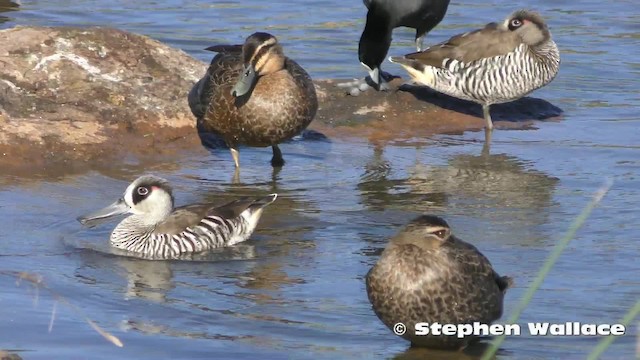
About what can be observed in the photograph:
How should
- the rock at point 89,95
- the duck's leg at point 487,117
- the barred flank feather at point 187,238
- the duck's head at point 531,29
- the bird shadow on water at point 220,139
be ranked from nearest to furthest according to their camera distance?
the barred flank feather at point 187,238, the rock at point 89,95, the bird shadow on water at point 220,139, the duck's leg at point 487,117, the duck's head at point 531,29

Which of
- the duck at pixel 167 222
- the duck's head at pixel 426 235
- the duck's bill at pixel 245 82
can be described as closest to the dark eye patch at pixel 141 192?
the duck at pixel 167 222

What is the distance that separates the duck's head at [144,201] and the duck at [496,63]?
4196 millimetres

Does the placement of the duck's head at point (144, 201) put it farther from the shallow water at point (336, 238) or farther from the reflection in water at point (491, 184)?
the reflection in water at point (491, 184)

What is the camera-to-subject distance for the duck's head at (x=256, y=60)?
10.3 metres

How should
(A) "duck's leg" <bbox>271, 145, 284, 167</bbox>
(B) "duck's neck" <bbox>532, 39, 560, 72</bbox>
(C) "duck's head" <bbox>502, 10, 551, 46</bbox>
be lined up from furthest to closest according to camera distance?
(C) "duck's head" <bbox>502, 10, 551, 46</bbox> → (B) "duck's neck" <bbox>532, 39, 560, 72</bbox> → (A) "duck's leg" <bbox>271, 145, 284, 167</bbox>

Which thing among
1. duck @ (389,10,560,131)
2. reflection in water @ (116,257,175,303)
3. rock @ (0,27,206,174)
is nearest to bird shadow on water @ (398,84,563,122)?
duck @ (389,10,560,131)

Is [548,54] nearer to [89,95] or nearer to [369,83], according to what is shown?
[369,83]

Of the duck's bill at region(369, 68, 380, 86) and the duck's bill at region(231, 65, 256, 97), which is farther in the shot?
the duck's bill at region(369, 68, 380, 86)

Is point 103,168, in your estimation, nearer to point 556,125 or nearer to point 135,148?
point 135,148

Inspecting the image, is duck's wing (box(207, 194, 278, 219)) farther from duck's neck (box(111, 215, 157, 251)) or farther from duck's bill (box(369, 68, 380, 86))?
duck's bill (box(369, 68, 380, 86))

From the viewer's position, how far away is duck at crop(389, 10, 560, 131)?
1241 cm

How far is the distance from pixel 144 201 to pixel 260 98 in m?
1.73

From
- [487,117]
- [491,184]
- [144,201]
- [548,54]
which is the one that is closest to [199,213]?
[144,201]

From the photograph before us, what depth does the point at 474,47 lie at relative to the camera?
41.7 feet
